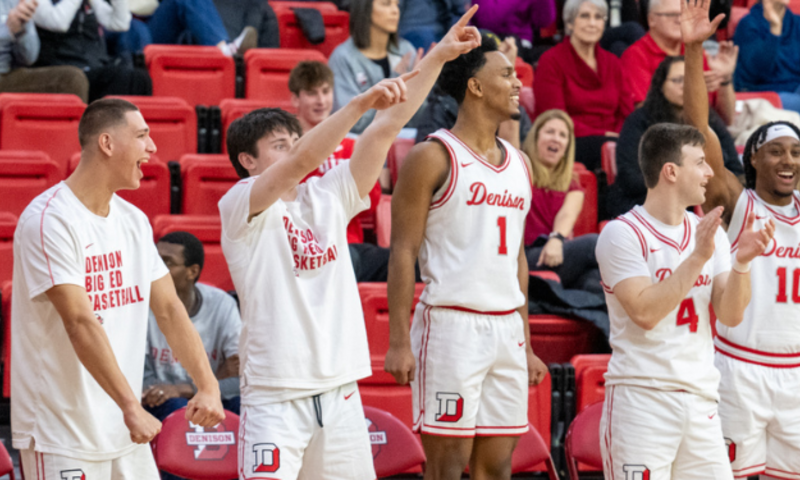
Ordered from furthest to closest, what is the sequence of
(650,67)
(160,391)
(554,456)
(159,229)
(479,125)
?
1. (650,67)
2. (159,229)
3. (554,456)
4. (160,391)
5. (479,125)

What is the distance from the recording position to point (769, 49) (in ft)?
27.1

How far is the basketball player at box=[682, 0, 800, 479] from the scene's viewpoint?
4.11m

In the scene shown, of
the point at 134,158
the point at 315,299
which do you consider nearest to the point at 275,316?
the point at 315,299

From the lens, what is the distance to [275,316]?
335 centimetres

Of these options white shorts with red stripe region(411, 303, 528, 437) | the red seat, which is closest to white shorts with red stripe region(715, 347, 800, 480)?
white shorts with red stripe region(411, 303, 528, 437)

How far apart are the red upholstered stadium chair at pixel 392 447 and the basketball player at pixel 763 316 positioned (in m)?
1.28

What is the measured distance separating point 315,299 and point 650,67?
5036 millimetres

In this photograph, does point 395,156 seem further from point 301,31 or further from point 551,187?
point 301,31

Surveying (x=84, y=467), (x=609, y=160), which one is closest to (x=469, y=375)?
(x=84, y=467)

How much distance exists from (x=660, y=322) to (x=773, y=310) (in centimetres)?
75

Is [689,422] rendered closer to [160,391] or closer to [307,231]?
[307,231]

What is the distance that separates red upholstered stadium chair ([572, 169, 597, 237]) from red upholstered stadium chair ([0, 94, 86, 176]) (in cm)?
322

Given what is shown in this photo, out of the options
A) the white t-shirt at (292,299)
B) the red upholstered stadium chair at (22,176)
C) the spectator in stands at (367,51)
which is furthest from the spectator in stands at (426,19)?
the white t-shirt at (292,299)

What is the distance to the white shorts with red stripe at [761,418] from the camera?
161 inches
